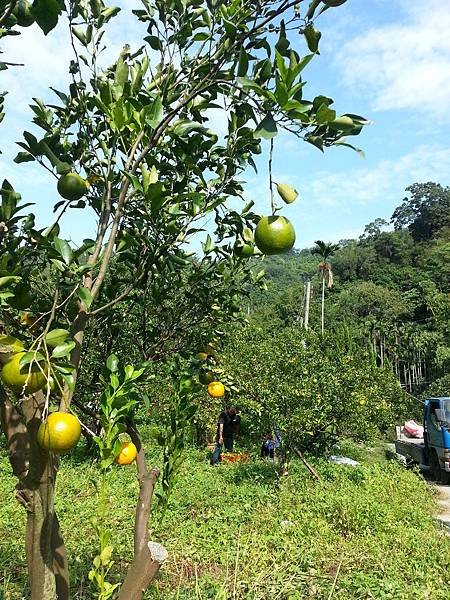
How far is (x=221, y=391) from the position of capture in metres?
2.92

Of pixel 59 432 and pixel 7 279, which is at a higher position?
pixel 7 279

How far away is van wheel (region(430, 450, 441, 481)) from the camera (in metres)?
10.3

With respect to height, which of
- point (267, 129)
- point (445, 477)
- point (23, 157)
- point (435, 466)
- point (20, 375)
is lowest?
point (445, 477)

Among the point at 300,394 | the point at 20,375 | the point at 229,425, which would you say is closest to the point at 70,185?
the point at 20,375

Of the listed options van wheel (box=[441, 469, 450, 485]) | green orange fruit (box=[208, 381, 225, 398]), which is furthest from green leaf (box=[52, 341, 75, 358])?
van wheel (box=[441, 469, 450, 485])

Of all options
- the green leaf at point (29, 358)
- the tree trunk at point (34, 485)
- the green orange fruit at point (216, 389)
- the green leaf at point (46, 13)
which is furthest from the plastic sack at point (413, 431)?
the green leaf at point (46, 13)

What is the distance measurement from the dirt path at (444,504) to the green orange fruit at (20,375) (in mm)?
6215

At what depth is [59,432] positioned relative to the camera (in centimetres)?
135

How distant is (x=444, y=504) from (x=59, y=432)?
8209 mm

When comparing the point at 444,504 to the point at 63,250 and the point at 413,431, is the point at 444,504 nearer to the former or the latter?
the point at 413,431

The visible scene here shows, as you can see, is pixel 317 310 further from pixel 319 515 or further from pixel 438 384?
pixel 319 515

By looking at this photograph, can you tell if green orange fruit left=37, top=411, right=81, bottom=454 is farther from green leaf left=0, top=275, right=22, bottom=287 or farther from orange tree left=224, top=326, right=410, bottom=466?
orange tree left=224, top=326, right=410, bottom=466

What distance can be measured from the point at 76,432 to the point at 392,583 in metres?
3.62

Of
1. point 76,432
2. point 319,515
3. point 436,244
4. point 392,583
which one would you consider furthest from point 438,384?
point 436,244
